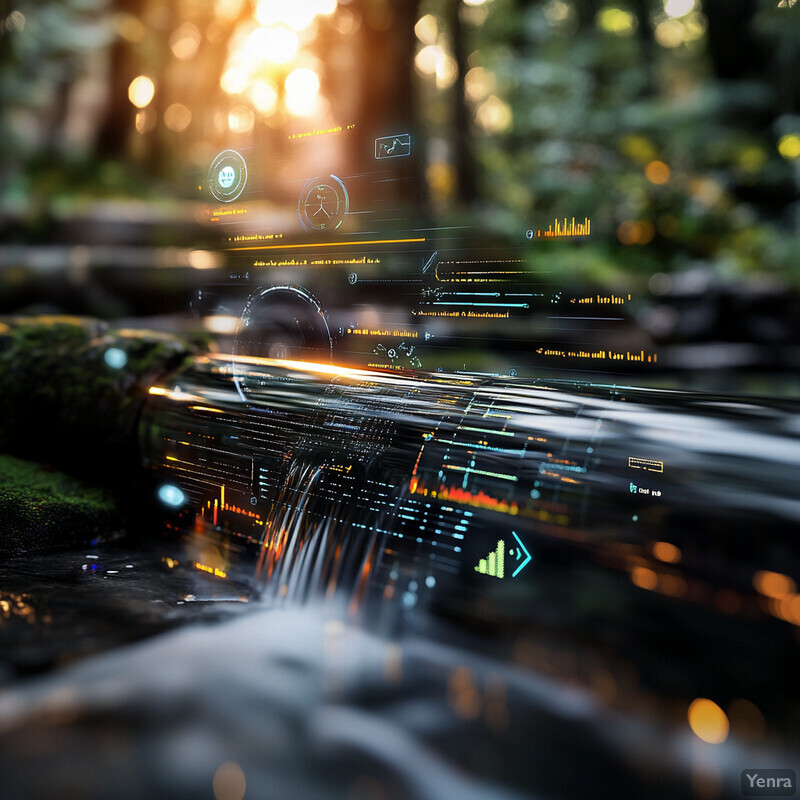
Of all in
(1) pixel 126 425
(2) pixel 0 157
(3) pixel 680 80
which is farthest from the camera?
(3) pixel 680 80

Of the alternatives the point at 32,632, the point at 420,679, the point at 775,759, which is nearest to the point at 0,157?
the point at 32,632

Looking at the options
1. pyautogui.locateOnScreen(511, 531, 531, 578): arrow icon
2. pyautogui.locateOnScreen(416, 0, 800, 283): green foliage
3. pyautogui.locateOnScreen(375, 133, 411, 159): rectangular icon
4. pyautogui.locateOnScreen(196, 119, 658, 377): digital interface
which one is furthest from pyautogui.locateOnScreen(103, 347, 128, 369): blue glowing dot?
pyautogui.locateOnScreen(416, 0, 800, 283): green foliage

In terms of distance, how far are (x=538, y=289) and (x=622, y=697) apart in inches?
62.9

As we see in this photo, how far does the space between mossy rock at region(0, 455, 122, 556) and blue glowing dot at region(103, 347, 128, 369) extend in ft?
2.13

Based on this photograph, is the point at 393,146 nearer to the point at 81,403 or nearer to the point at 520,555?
the point at 520,555

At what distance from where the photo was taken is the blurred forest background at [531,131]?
24.7 feet

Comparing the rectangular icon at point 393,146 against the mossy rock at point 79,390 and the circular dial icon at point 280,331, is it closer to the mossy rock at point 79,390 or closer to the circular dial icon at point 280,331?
the circular dial icon at point 280,331

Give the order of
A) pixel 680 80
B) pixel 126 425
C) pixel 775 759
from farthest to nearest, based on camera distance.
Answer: pixel 680 80 → pixel 126 425 → pixel 775 759

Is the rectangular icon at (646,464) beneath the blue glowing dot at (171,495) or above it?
A: above

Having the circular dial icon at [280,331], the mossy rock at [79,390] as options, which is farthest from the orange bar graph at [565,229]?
the mossy rock at [79,390]

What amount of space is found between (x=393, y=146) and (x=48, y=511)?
2.30m

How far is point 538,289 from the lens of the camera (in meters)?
2.82

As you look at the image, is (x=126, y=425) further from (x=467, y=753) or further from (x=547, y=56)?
(x=547, y=56)

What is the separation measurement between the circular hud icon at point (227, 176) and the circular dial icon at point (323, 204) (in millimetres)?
339
